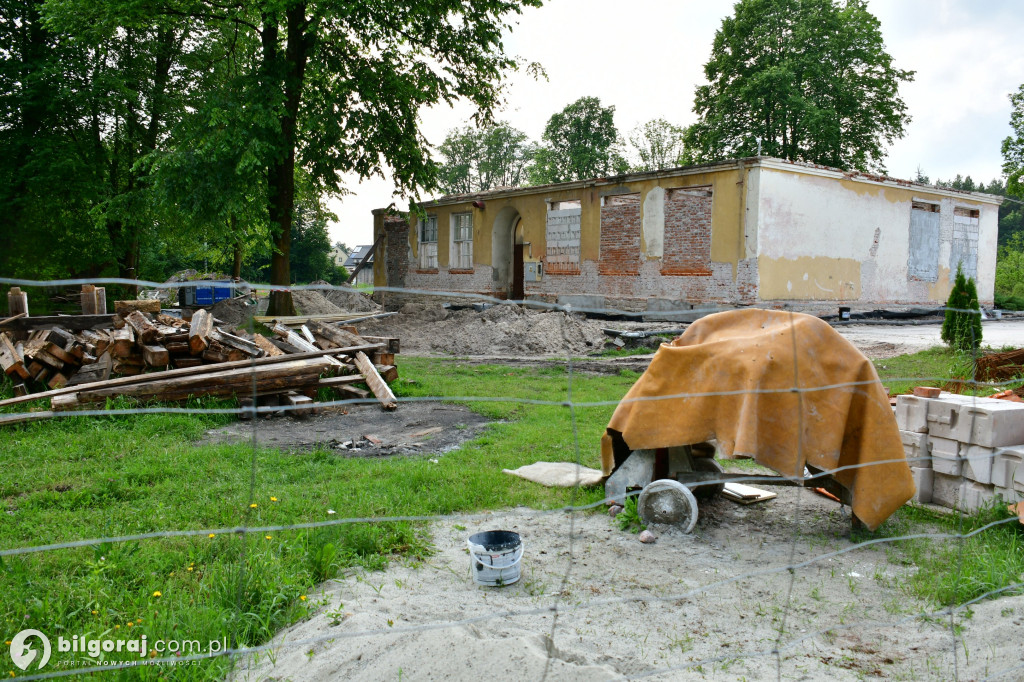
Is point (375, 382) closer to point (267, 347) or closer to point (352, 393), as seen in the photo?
point (352, 393)

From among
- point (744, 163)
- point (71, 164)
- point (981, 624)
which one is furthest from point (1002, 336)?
point (71, 164)

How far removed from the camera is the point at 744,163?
1664cm

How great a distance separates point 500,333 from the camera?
15633 millimetres

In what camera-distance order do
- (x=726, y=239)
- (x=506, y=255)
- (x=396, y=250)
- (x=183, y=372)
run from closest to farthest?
(x=183, y=372) → (x=726, y=239) → (x=506, y=255) → (x=396, y=250)

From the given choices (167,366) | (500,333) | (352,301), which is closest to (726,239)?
(500,333)

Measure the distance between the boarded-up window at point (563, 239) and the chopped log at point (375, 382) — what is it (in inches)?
492

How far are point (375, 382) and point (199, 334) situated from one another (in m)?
2.24

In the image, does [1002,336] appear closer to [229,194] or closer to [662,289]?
[662,289]

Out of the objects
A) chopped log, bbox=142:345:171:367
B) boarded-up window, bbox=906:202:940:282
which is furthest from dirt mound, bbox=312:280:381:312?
boarded-up window, bbox=906:202:940:282

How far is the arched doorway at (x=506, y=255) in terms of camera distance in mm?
23281

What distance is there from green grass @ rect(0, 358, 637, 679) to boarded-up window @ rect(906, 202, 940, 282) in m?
16.6

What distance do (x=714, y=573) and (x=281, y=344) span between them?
724 centimetres

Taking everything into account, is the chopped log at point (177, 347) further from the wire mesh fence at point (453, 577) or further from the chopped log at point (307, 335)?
the wire mesh fence at point (453, 577)

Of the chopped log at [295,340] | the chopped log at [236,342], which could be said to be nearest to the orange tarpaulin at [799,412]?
the chopped log at [295,340]
